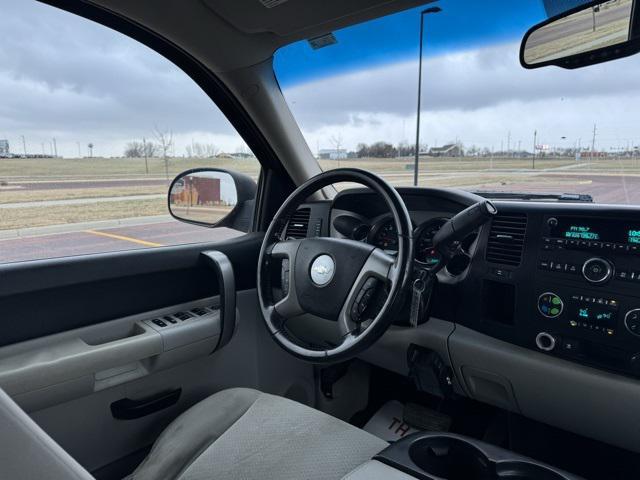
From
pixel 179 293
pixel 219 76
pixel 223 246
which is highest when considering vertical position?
pixel 219 76

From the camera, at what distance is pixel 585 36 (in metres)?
1.47

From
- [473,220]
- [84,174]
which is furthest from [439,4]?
[84,174]

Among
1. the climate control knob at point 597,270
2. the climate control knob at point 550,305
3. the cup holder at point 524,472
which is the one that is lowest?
the cup holder at point 524,472

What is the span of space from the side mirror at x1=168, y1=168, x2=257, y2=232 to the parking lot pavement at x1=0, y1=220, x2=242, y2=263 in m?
0.08

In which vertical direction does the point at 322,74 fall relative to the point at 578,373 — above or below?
above

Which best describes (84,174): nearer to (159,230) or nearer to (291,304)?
(159,230)

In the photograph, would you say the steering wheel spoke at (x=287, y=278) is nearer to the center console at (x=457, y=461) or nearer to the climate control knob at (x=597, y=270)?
the center console at (x=457, y=461)

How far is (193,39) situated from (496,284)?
5.26 feet

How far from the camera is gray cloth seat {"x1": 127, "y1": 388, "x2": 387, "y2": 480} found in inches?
52.7

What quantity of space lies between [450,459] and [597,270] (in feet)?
2.62

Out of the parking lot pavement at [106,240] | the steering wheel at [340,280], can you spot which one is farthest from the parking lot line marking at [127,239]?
the steering wheel at [340,280]

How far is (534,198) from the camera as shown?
196cm

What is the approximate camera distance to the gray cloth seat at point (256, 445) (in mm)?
1340

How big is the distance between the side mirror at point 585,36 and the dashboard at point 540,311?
1.65ft
